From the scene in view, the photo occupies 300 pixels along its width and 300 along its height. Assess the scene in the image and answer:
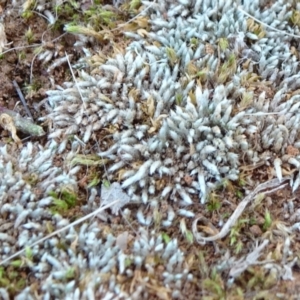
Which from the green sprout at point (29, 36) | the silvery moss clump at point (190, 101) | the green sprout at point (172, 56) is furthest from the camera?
the green sprout at point (29, 36)

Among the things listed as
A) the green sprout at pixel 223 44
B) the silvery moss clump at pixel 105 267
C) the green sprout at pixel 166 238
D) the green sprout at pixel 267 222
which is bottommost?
the silvery moss clump at pixel 105 267

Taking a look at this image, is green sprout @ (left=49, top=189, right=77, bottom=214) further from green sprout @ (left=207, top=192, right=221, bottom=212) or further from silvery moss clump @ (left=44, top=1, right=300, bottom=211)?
green sprout @ (left=207, top=192, right=221, bottom=212)

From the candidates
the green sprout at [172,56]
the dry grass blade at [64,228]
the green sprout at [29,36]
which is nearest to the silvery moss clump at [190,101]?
the green sprout at [172,56]

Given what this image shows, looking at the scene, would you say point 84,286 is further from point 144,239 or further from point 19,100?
point 19,100

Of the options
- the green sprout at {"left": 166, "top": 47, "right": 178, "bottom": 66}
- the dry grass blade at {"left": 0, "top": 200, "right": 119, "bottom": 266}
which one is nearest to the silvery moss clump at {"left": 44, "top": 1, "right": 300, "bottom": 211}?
the green sprout at {"left": 166, "top": 47, "right": 178, "bottom": 66}

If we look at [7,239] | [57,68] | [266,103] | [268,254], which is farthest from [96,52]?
[268,254]

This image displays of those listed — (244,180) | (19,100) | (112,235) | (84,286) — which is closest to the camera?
(84,286)

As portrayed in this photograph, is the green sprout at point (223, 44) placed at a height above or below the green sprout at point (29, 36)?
above

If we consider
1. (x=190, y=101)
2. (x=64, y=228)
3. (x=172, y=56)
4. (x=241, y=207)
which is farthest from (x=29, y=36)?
(x=241, y=207)

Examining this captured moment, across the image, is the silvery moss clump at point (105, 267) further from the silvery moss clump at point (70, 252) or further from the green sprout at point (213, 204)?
the green sprout at point (213, 204)
